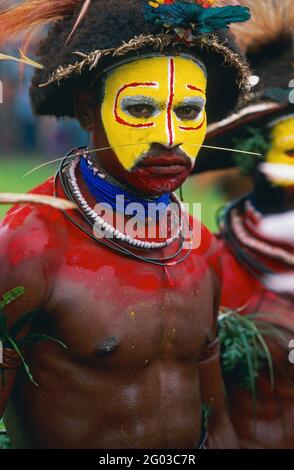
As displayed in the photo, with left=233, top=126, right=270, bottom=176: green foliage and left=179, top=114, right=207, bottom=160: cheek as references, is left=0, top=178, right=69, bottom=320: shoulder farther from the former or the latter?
left=233, top=126, right=270, bottom=176: green foliage

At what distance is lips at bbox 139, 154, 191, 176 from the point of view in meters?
2.55

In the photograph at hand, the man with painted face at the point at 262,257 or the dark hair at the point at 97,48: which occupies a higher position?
the dark hair at the point at 97,48

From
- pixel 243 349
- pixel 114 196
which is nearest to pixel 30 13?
pixel 114 196

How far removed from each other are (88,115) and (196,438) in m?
1.17

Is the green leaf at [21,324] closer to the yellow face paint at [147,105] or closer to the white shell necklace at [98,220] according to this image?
the white shell necklace at [98,220]

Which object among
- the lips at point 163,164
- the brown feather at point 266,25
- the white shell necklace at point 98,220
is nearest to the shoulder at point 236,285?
the brown feather at point 266,25

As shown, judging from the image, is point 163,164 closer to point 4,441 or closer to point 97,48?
point 97,48

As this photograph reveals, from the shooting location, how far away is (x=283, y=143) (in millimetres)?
3646

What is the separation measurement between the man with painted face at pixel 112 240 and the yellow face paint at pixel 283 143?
36.3 inches

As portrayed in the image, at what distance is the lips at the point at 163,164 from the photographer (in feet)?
→ 8.36

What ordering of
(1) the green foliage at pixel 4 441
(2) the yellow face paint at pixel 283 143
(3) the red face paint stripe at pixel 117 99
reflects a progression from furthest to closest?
(2) the yellow face paint at pixel 283 143 → (1) the green foliage at pixel 4 441 → (3) the red face paint stripe at pixel 117 99

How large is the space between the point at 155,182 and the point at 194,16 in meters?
0.52

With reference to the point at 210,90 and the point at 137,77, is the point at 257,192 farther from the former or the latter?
the point at 137,77
